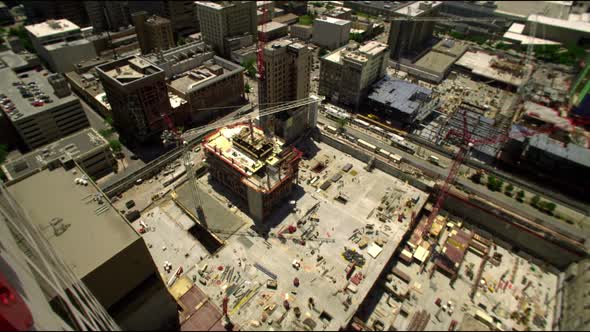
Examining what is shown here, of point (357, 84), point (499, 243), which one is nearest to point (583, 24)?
point (357, 84)

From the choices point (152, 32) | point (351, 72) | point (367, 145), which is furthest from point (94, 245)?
point (152, 32)

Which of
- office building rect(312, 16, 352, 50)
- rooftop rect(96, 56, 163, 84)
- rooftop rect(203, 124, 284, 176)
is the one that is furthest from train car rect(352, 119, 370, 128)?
rooftop rect(96, 56, 163, 84)

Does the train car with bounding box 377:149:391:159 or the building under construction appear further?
the train car with bounding box 377:149:391:159

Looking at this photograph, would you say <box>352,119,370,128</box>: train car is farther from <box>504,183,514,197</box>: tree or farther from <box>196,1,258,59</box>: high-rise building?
<box>196,1,258,59</box>: high-rise building

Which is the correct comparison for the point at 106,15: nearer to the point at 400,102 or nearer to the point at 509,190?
the point at 400,102

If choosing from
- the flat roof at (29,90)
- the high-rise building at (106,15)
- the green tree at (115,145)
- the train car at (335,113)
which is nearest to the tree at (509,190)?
the train car at (335,113)

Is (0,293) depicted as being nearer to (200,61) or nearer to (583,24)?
(200,61)
